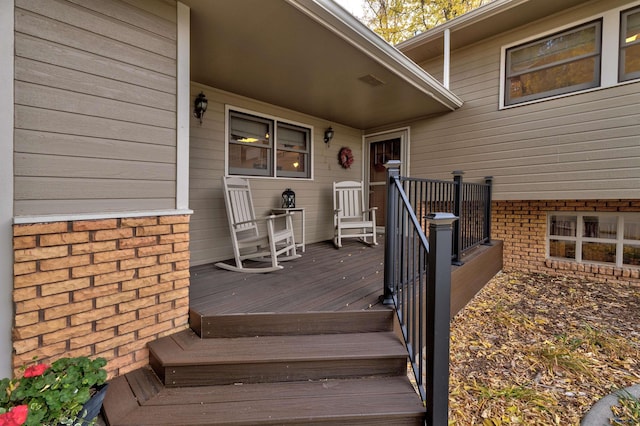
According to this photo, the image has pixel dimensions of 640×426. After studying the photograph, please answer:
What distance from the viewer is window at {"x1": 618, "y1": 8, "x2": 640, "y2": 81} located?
3344mm

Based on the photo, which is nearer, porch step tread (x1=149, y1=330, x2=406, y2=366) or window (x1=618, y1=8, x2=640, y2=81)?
porch step tread (x1=149, y1=330, x2=406, y2=366)

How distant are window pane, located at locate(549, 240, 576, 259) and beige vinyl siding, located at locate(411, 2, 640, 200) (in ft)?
3.18

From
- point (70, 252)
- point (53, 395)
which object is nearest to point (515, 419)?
point (53, 395)

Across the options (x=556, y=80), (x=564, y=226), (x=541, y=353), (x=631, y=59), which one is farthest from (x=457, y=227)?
(x=631, y=59)

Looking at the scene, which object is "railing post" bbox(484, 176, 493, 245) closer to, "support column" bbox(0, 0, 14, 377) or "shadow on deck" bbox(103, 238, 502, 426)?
"shadow on deck" bbox(103, 238, 502, 426)

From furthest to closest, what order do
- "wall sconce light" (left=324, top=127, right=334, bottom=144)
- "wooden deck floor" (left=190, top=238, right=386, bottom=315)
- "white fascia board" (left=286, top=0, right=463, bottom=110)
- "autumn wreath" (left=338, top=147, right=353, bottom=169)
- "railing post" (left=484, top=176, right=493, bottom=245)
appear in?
1. "autumn wreath" (left=338, top=147, right=353, bottom=169)
2. "wall sconce light" (left=324, top=127, right=334, bottom=144)
3. "railing post" (left=484, top=176, right=493, bottom=245)
4. "white fascia board" (left=286, top=0, right=463, bottom=110)
5. "wooden deck floor" (left=190, top=238, right=386, bottom=315)

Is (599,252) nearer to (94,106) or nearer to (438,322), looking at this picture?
(438,322)

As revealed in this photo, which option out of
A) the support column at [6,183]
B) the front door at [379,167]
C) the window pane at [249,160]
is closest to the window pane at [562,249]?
the front door at [379,167]

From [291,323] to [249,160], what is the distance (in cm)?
275

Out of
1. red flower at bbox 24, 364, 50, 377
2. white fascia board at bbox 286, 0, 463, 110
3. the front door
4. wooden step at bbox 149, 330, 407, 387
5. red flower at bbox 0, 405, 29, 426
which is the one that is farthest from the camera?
the front door

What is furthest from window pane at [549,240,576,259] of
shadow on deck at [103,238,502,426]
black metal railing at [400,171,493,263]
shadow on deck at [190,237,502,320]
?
shadow on deck at [103,238,502,426]

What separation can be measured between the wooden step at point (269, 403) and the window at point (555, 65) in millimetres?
4398

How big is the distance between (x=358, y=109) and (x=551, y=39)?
275 centimetres

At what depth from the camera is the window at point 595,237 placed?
380 cm
